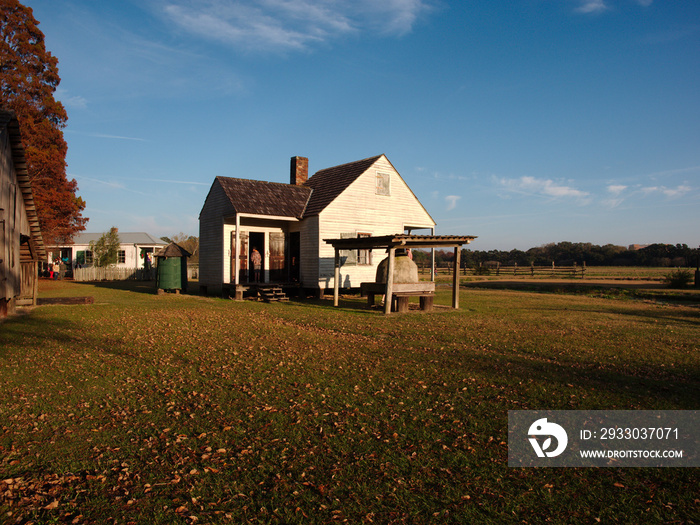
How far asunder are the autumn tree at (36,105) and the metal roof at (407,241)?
2009cm

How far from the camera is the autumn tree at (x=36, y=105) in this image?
25219 mm

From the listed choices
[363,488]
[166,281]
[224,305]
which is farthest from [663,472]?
[166,281]

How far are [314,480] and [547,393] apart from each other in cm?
416

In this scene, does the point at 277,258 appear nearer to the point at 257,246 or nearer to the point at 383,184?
the point at 257,246

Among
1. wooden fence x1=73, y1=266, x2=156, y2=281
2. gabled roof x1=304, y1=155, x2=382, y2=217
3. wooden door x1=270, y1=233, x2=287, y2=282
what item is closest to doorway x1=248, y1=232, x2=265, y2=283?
wooden door x1=270, y1=233, x2=287, y2=282

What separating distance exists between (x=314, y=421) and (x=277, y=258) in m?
18.1

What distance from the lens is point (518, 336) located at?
11.8 m

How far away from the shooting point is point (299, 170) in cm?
2628

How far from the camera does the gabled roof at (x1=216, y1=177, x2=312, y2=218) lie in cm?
2099

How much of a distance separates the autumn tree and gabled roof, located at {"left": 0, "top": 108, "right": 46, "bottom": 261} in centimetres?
1176

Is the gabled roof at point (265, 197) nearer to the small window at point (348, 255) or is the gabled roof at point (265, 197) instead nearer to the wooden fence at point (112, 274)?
the small window at point (348, 255)

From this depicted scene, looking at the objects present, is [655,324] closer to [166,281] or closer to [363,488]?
[363,488]

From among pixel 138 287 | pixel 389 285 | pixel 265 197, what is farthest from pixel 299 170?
pixel 138 287

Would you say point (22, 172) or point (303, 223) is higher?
point (22, 172)
